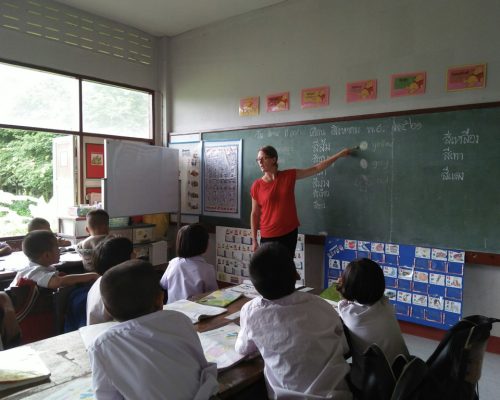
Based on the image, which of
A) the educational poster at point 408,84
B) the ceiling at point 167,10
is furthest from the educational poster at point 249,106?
the educational poster at point 408,84

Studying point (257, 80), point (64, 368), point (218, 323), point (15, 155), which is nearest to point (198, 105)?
point (257, 80)

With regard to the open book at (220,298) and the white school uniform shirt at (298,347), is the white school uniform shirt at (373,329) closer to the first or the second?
the white school uniform shirt at (298,347)

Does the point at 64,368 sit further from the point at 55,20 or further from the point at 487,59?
the point at 55,20

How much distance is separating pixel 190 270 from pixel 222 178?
2.45m

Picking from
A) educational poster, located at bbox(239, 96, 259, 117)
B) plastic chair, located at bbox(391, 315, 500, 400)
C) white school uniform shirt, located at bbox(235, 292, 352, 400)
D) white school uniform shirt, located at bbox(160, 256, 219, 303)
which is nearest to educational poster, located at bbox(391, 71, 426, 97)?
educational poster, located at bbox(239, 96, 259, 117)

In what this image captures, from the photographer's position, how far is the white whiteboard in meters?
3.94

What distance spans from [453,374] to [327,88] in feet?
9.71

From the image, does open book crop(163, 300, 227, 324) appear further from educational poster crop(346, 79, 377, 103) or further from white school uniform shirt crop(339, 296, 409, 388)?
educational poster crop(346, 79, 377, 103)

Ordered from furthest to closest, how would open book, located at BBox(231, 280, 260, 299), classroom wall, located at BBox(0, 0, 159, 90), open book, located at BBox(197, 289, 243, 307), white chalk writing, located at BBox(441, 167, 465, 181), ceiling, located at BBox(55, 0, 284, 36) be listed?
1. ceiling, located at BBox(55, 0, 284, 36)
2. classroom wall, located at BBox(0, 0, 159, 90)
3. white chalk writing, located at BBox(441, 167, 465, 181)
4. open book, located at BBox(231, 280, 260, 299)
5. open book, located at BBox(197, 289, 243, 307)

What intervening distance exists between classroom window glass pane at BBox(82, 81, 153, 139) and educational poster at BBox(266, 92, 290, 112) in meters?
1.85

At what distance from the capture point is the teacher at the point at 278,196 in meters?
3.38

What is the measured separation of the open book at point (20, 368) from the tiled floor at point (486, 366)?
2.45 m

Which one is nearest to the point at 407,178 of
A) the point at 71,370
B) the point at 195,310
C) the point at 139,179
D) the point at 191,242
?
the point at 191,242

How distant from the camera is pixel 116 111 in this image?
477cm
